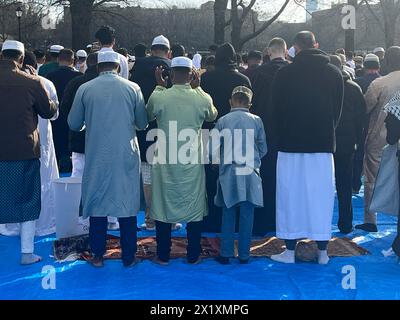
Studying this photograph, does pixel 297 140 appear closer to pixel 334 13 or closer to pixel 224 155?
pixel 224 155

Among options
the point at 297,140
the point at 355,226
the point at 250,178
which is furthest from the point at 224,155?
the point at 355,226

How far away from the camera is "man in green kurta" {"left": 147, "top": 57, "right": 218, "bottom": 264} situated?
498 centimetres

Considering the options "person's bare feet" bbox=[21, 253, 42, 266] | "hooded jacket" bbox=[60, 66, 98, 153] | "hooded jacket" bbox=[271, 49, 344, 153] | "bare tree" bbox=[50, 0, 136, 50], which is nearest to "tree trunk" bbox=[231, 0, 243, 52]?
"bare tree" bbox=[50, 0, 136, 50]

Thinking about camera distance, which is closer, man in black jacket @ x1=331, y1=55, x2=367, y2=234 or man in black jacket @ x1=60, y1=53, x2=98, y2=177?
man in black jacket @ x1=60, y1=53, x2=98, y2=177

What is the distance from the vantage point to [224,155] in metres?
5.14

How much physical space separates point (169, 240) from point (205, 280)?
0.58 meters

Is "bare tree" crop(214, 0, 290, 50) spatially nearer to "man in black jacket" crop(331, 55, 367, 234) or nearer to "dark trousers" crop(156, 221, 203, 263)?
"man in black jacket" crop(331, 55, 367, 234)

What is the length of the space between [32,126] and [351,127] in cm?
321

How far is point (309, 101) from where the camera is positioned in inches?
199

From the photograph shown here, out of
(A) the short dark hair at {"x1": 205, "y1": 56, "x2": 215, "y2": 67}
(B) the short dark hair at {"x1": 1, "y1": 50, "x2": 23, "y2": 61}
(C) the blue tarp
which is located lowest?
(C) the blue tarp

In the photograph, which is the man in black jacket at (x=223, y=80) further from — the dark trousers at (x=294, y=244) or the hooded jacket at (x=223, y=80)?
the dark trousers at (x=294, y=244)

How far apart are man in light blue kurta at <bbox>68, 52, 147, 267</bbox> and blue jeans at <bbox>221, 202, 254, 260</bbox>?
82cm
